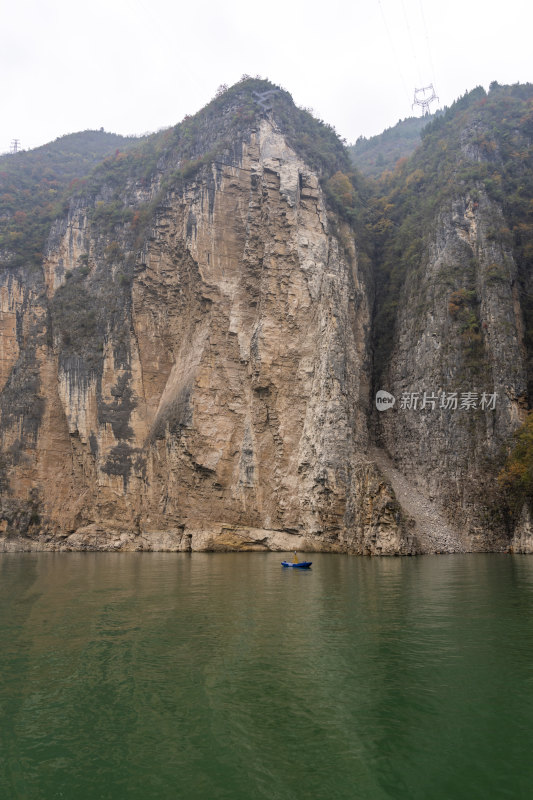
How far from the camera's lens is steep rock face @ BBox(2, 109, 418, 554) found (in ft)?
139

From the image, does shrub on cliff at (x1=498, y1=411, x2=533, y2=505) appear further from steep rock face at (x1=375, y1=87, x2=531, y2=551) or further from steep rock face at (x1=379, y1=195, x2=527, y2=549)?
steep rock face at (x1=379, y1=195, x2=527, y2=549)

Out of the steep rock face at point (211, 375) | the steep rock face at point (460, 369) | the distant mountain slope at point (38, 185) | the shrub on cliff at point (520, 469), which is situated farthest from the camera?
the distant mountain slope at point (38, 185)

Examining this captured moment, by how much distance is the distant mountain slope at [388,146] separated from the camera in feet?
290

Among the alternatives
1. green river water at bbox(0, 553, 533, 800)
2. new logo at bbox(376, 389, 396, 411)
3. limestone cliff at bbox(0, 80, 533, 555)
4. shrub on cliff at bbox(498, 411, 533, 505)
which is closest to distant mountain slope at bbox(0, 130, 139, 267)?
limestone cliff at bbox(0, 80, 533, 555)

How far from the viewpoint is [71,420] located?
49.8 m

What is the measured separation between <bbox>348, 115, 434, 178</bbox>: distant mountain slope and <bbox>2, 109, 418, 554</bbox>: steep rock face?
41788 millimetres

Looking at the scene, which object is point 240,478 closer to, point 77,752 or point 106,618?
point 106,618

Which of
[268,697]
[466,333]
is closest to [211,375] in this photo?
[466,333]

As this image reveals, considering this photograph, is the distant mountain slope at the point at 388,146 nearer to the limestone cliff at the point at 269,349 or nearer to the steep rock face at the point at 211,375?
the limestone cliff at the point at 269,349

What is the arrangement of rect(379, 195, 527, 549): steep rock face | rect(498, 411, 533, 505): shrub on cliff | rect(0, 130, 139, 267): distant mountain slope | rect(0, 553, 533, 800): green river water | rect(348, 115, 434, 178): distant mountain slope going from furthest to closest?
rect(348, 115, 434, 178): distant mountain slope < rect(0, 130, 139, 267): distant mountain slope < rect(379, 195, 527, 549): steep rock face < rect(498, 411, 533, 505): shrub on cliff < rect(0, 553, 533, 800): green river water

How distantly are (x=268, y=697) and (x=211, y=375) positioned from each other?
123 feet

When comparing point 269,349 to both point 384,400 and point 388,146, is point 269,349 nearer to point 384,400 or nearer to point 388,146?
point 384,400

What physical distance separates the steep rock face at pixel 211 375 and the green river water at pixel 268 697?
868 inches

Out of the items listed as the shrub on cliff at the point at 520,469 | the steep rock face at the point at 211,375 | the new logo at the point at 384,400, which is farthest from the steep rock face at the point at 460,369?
the steep rock face at the point at 211,375
